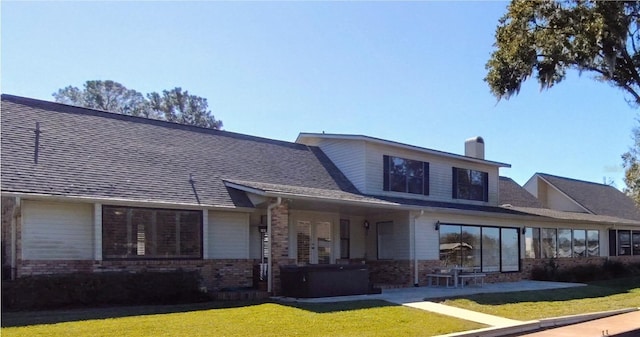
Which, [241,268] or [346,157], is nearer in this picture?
[241,268]

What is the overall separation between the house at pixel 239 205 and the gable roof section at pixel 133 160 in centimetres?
5

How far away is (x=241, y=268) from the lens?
53.8ft

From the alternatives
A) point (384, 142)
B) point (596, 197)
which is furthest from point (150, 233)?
point (596, 197)

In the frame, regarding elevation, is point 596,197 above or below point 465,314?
above

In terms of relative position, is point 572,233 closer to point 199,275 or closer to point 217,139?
point 217,139

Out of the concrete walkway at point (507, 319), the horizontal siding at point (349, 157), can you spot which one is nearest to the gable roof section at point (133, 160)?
the horizontal siding at point (349, 157)

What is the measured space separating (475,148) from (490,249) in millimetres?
5188

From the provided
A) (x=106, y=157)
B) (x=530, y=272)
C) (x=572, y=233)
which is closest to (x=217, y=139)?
(x=106, y=157)

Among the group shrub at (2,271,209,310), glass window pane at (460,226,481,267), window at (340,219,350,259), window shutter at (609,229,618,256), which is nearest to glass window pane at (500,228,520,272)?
glass window pane at (460,226,481,267)

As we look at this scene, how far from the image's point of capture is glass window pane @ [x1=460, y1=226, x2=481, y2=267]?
67.7ft

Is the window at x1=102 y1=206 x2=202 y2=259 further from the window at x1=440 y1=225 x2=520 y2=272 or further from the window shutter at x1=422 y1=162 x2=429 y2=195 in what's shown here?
the window shutter at x1=422 y1=162 x2=429 y2=195

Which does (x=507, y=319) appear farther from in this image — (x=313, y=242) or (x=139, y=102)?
(x=139, y=102)

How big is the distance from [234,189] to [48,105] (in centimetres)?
583

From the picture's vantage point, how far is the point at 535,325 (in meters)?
11.1
